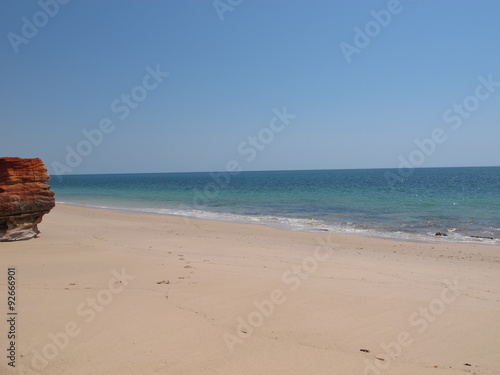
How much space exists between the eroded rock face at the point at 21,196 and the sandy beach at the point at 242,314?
816 mm

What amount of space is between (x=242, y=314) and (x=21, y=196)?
8577 mm

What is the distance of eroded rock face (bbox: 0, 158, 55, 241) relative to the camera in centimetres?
1025

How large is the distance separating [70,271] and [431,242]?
43.0 ft

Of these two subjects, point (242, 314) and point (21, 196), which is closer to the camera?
point (242, 314)

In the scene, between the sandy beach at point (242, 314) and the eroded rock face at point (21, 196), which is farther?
the eroded rock face at point (21, 196)

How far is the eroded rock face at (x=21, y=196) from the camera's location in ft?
33.6

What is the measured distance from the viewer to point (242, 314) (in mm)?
5254

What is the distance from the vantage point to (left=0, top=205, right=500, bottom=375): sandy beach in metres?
3.97

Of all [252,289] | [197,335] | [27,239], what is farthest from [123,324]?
[27,239]

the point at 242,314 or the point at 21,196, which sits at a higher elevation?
the point at 21,196

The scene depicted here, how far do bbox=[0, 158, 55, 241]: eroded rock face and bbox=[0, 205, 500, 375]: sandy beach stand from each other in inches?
32.1

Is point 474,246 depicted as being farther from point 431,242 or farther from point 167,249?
point 167,249

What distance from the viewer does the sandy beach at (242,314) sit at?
3973mm

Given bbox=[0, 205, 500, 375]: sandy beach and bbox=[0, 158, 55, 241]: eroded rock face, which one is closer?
bbox=[0, 205, 500, 375]: sandy beach
